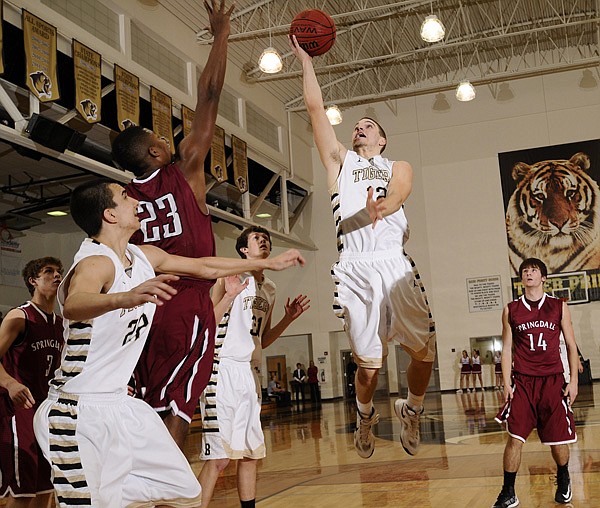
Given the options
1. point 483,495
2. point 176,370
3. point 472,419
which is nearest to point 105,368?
point 176,370

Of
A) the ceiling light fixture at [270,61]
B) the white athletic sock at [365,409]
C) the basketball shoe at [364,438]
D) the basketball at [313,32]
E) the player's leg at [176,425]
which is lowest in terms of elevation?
the basketball shoe at [364,438]

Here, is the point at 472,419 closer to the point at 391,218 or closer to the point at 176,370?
the point at 391,218

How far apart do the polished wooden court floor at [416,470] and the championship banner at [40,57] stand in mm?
5886

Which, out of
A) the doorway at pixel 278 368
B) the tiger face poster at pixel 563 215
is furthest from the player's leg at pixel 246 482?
the doorway at pixel 278 368

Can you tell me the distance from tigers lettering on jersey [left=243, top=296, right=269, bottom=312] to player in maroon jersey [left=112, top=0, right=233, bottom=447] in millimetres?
1335

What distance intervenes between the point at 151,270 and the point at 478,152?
21.6 m

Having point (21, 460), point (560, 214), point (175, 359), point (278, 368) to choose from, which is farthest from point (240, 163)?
point (175, 359)

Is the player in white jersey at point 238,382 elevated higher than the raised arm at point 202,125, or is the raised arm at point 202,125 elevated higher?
the raised arm at point 202,125

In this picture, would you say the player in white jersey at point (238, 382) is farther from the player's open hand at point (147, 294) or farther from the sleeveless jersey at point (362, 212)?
the player's open hand at point (147, 294)

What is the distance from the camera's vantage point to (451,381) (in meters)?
23.7

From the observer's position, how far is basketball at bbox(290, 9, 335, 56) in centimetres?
530

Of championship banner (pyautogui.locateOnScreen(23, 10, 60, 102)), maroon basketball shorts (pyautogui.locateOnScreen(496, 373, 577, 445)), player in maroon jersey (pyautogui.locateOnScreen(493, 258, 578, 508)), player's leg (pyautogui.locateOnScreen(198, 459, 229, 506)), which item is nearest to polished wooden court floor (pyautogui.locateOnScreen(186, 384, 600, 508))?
player in maroon jersey (pyautogui.locateOnScreen(493, 258, 578, 508))

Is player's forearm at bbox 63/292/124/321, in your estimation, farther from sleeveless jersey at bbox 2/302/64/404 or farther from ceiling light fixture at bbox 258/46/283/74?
ceiling light fixture at bbox 258/46/283/74

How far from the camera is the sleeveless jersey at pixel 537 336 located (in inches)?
233
